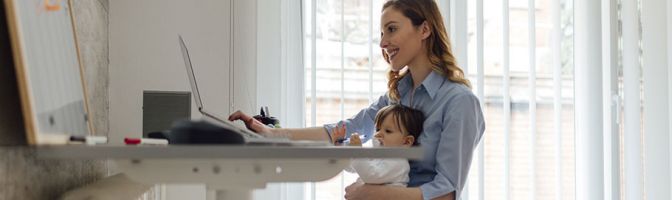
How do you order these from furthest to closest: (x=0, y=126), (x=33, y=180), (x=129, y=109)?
(x=129, y=109), (x=33, y=180), (x=0, y=126)

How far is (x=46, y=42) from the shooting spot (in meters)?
1.31

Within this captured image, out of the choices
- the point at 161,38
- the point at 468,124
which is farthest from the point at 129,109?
the point at 468,124

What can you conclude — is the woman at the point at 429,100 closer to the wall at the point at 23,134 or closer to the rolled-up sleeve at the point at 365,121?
the rolled-up sleeve at the point at 365,121

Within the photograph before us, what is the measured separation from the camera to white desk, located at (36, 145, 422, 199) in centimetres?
101

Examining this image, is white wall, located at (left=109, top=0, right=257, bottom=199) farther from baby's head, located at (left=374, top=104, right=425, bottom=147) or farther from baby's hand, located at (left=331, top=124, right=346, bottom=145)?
baby's head, located at (left=374, top=104, right=425, bottom=147)

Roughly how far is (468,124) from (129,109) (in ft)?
3.96

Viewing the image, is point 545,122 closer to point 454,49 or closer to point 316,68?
point 454,49

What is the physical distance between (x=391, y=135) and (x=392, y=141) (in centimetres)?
2

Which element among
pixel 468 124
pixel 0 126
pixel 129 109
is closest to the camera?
pixel 0 126

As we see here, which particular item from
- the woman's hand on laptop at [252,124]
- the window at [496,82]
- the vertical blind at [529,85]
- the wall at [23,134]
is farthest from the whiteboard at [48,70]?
the vertical blind at [529,85]

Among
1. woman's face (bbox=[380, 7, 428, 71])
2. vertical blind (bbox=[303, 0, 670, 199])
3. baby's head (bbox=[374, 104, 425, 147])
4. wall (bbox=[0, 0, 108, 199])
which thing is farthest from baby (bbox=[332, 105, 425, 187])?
vertical blind (bbox=[303, 0, 670, 199])

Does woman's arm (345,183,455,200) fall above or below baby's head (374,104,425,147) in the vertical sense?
below

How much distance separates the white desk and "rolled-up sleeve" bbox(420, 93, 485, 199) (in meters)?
0.93

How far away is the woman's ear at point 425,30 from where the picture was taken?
2.27 meters
